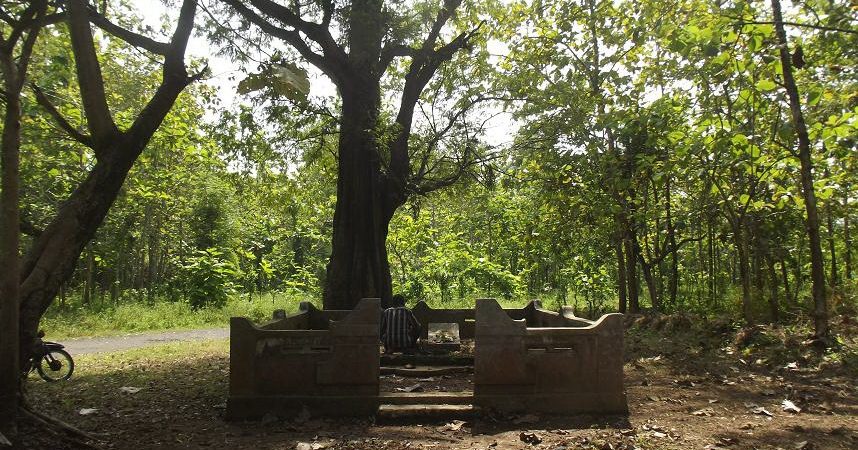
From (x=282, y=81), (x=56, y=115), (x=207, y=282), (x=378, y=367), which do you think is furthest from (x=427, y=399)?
(x=207, y=282)

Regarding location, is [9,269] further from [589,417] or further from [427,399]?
[589,417]

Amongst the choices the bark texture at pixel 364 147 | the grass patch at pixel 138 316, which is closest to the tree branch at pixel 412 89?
the bark texture at pixel 364 147

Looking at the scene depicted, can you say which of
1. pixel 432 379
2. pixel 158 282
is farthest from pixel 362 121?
pixel 158 282

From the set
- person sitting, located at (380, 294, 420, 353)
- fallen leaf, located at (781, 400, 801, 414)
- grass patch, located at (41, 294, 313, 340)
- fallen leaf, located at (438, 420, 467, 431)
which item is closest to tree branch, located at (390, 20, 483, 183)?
person sitting, located at (380, 294, 420, 353)

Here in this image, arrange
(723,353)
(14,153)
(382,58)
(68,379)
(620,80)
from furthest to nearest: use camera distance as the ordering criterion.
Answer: (382,58) < (620,80) < (723,353) < (68,379) < (14,153)

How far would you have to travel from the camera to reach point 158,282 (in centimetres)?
2995

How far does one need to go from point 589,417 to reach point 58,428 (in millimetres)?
5722

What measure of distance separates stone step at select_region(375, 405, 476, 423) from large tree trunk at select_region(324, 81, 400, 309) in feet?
20.1

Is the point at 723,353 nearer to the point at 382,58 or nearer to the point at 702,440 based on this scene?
the point at 702,440

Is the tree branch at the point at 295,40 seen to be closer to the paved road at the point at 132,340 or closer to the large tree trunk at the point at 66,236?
the large tree trunk at the point at 66,236

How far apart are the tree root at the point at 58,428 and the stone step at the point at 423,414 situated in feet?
9.85

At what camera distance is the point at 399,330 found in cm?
933

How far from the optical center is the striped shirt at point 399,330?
9336 mm

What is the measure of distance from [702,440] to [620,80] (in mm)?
8789
